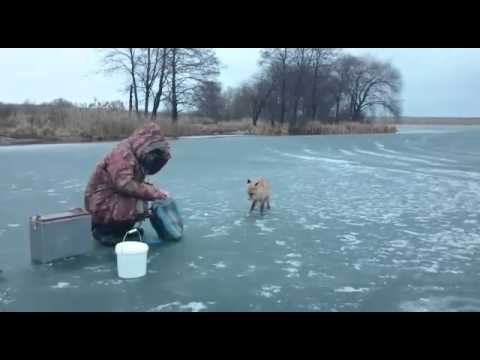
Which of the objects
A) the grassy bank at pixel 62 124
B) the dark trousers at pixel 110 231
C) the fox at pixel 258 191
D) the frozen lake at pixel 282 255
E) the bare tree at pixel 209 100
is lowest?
the frozen lake at pixel 282 255

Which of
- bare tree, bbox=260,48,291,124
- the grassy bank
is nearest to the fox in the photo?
the grassy bank

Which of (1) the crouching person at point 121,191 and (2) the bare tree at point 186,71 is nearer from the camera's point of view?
(1) the crouching person at point 121,191

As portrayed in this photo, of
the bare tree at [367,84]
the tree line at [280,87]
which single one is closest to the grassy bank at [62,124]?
the tree line at [280,87]

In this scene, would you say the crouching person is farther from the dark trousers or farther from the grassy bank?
the grassy bank

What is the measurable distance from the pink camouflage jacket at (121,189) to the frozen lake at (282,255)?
0.49 metres

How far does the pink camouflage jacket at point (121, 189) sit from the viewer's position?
5117 millimetres

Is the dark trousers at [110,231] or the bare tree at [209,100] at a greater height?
the bare tree at [209,100]

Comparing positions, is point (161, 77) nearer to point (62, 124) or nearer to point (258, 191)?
point (62, 124)

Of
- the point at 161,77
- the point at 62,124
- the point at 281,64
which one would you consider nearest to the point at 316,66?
the point at 281,64

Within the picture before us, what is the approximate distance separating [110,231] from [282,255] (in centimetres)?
213

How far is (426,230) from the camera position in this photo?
593 cm

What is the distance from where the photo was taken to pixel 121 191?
510 cm

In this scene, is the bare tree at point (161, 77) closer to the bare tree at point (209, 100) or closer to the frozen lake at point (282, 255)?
the bare tree at point (209, 100)
